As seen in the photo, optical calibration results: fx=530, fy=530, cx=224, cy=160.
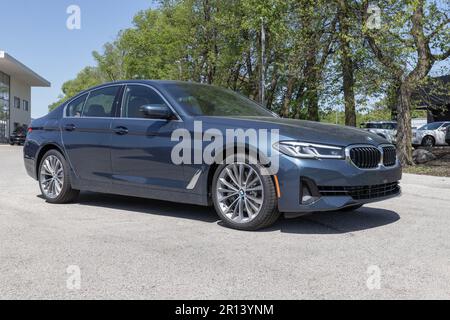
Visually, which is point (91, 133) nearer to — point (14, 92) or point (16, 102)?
point (14, 92)

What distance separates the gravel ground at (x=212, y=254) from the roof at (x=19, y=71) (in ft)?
142

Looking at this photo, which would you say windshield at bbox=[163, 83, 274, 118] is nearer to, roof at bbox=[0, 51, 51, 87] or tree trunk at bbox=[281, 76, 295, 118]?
tree trunk at bbox=[281, 76, 295, 118]

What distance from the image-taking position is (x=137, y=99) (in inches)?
250

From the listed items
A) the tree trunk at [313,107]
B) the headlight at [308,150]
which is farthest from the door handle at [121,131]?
the tree trunk at [313,107]

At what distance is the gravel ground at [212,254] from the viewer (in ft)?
11.4

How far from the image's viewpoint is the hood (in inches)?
199

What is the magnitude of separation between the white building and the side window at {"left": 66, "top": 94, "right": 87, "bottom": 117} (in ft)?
136

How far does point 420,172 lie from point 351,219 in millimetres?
8482

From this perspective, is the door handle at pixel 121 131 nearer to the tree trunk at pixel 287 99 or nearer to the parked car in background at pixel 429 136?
the tree trunk at pixel 287 99

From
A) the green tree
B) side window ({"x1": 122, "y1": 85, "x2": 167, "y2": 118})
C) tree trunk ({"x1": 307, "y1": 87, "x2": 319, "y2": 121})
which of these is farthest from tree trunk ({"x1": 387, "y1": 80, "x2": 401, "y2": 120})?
side window ({"x1": 122, "y1": 85, "x2": 167, "y2": 118})

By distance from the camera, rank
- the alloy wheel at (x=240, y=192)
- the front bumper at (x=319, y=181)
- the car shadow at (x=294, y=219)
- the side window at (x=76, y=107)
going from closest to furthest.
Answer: the front bumper at (x=319, y=181)
the alloy wheel at (x=240, y=192)
the car shadow at (x=294, y=219)
the side window at (x=76, y=107)

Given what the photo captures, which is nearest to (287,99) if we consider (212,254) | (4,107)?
(212,254)

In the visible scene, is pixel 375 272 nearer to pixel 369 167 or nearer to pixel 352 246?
pixel 352 246

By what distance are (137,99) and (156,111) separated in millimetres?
751
